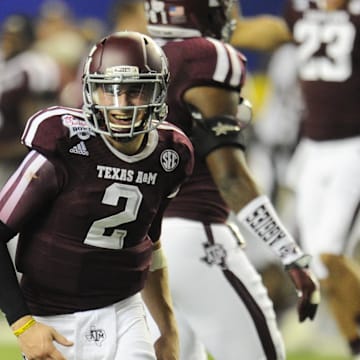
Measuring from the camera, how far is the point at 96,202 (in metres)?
3.36

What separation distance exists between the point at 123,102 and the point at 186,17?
1.10 meters

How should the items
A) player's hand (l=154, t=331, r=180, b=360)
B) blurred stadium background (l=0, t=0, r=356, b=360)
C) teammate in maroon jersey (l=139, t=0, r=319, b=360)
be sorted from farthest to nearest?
blurred stadium background (l=0, t=0, r=356, b=360)
teammate in maroon jersey (l=139, t=0, r=319, b=360)
player's hand (l=154, t=331, r=180, b=360)

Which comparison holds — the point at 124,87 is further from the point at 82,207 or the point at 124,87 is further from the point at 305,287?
the point at 305,287

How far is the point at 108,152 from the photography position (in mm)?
3354

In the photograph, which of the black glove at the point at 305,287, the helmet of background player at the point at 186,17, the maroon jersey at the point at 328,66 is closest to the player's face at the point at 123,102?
the black glove at the point at 305,287

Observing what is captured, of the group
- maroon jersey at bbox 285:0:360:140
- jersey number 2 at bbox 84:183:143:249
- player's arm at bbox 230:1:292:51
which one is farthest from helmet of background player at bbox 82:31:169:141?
maroon jersey at bbox 285:0:360:140

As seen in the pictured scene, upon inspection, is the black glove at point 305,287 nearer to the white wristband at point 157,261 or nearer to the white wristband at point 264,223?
the white wristband at point 264,223

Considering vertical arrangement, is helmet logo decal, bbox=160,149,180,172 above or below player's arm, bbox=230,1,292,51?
above

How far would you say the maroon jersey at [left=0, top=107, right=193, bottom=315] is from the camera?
3266mm

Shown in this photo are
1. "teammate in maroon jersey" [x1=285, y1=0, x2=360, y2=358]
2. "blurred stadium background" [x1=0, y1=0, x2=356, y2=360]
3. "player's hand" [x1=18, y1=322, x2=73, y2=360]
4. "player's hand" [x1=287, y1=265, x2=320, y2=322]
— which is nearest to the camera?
"player's hand" [x1=18, y1=322, x2=73, y2=360]

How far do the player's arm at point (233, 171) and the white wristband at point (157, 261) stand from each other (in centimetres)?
47

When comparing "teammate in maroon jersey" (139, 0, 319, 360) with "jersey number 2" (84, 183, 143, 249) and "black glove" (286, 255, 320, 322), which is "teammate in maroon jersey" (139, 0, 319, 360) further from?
"jersey number 2" (84, 183, 143, 249)

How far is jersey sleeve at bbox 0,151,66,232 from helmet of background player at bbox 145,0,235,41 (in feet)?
4.06

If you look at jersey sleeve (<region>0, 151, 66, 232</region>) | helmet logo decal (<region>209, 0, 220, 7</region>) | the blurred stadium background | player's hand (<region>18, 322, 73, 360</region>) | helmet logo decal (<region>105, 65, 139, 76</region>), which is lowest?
the blurred stadium background
